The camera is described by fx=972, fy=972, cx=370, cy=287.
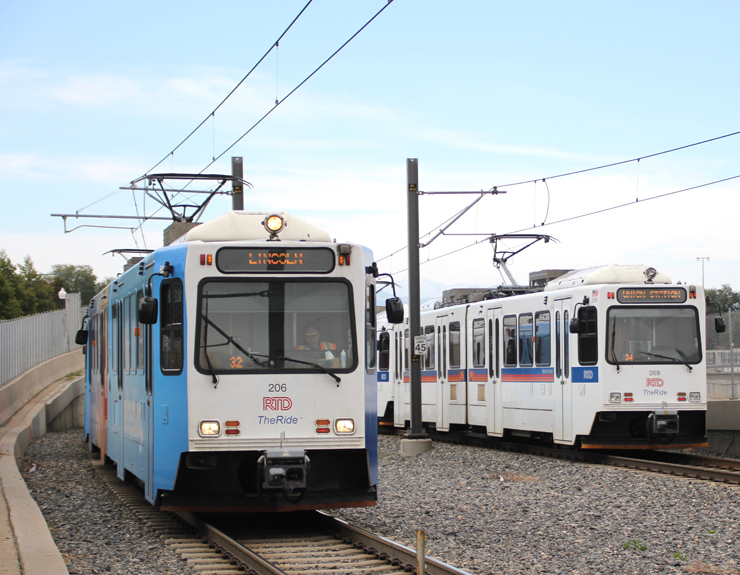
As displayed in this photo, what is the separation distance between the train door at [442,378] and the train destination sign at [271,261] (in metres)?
13.1

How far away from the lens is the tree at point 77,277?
164 m

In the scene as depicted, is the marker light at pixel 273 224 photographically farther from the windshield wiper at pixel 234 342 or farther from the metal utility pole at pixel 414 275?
the metal utility pole at pixel 414 275

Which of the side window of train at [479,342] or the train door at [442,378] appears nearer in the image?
the side window of train at [479,342]

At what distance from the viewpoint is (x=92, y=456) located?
18.5 m

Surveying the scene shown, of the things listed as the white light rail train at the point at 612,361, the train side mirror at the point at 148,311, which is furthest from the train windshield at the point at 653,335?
the train side mirror at the point at 148,311

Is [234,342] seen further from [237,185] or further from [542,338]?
[237,185]

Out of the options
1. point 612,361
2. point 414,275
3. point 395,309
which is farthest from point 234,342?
point 414,275

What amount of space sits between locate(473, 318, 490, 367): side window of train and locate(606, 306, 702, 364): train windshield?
4.36m

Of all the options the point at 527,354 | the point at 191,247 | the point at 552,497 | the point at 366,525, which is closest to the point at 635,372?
the point at 527,354

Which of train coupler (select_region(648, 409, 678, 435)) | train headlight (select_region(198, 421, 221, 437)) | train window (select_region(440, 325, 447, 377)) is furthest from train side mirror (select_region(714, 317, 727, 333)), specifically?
train headlight (select_region(198, 421, 221, 437))

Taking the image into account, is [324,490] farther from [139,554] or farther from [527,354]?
[527,354]

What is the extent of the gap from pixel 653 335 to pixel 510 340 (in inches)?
132

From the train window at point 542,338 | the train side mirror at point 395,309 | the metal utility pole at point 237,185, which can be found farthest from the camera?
the metal utility pole at point 237,185

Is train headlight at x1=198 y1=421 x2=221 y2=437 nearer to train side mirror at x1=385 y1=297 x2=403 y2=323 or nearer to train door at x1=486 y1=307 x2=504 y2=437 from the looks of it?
train side mirror at x1=385 y1=297 x2=403 y2=323
